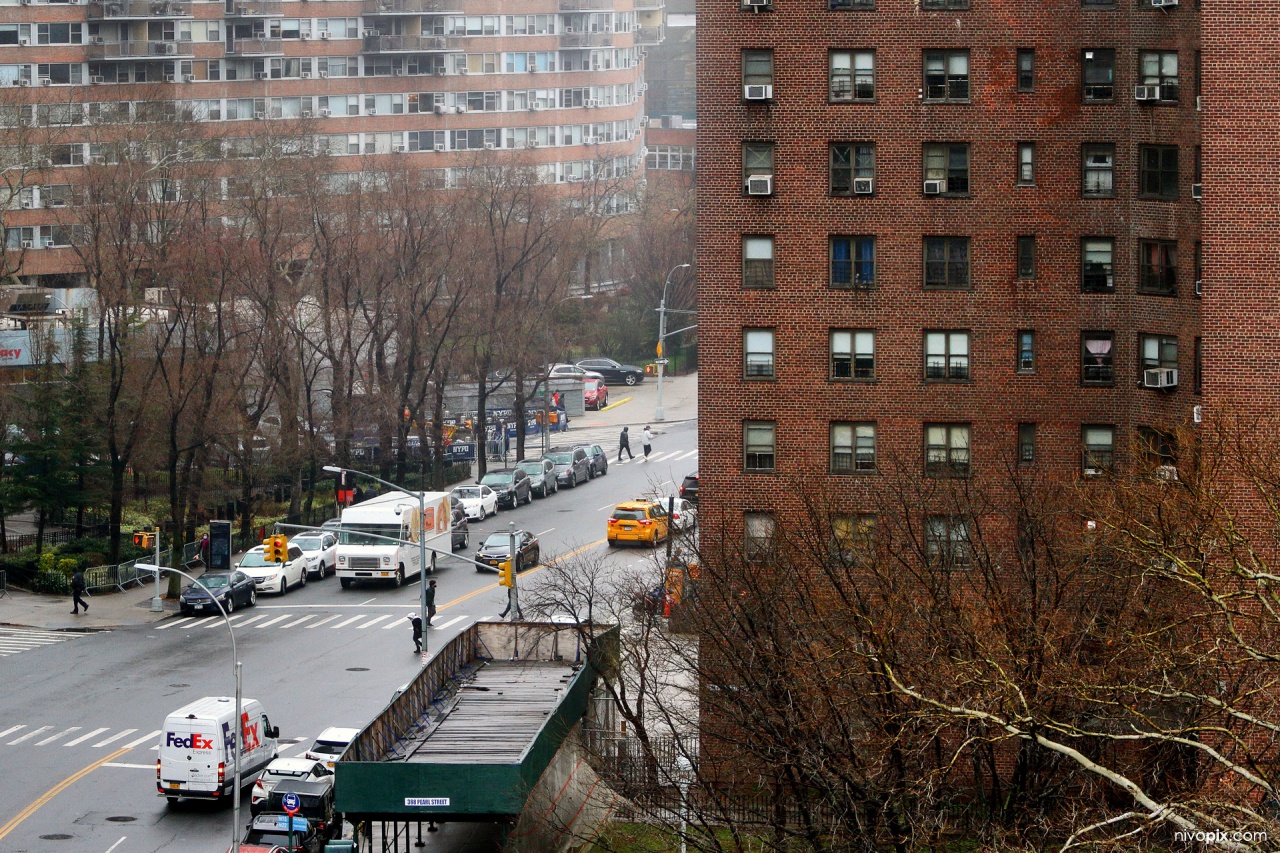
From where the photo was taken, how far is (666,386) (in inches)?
4387

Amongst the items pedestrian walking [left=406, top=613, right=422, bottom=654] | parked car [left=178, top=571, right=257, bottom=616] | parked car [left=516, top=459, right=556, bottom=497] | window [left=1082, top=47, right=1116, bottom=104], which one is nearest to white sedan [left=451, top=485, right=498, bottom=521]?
parked car [left=516, top=459, right=556, bottom=497]

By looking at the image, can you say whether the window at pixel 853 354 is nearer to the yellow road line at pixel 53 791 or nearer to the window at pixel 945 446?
the window at pixel 945 446

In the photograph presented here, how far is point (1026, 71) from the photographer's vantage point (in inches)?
1802

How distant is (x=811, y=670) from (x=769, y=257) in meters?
14.7

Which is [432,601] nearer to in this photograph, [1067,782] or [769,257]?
[769,257]

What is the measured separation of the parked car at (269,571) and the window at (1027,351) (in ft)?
101

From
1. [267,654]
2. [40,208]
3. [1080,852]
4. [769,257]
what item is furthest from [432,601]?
[40,208]

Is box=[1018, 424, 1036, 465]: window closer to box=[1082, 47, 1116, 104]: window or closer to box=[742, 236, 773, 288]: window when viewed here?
box=[742, 236, 773, 288]: window

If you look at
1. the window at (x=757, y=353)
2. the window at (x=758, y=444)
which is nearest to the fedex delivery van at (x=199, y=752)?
the window at (x=758, y=444)

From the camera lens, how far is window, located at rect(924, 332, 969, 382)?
46188 millimetres

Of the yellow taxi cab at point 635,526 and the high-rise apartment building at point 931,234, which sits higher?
the high-rise apartment building at point 931,234

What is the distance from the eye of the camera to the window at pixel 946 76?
45875 mm

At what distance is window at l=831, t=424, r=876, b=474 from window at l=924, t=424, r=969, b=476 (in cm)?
141

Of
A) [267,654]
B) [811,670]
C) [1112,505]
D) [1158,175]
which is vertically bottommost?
[267,654]
